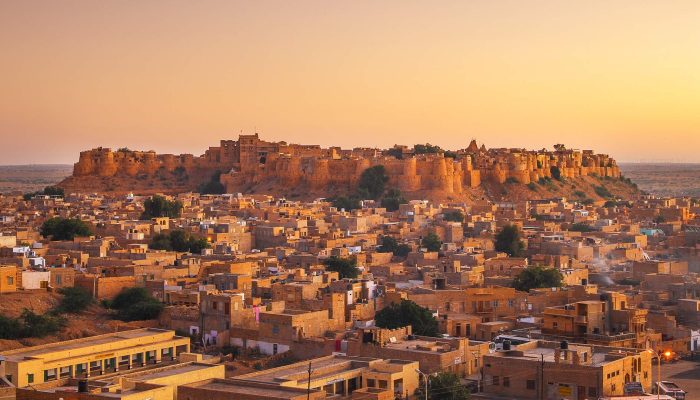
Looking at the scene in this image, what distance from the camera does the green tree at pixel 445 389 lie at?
799 inches

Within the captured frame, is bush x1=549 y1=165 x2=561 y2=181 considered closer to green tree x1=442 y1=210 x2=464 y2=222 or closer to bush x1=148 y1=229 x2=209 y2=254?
green tree x1=442 y1=210 x2=464 y2=222

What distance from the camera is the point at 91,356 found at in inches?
898

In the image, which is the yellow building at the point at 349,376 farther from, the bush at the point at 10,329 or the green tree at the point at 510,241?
the green tree at the point at 510,241

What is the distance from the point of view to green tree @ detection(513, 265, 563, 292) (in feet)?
106

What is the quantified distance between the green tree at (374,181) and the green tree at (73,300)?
144ft

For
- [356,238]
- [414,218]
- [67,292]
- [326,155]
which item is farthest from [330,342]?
[326,155]

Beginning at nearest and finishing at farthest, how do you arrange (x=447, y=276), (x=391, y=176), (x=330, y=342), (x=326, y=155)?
1. (x=330, y=342)
2. (x=447, y=276)
3. (x=391, y=176)
4. (x=326, y=155)

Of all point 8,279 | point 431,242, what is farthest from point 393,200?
point 8,279

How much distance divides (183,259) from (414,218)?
67.8ft

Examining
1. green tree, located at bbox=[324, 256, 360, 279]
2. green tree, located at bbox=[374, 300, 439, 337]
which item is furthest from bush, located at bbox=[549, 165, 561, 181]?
green tree, located at bbox=[374, 300, 439, 337]

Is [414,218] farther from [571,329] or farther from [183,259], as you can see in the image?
[571,329]

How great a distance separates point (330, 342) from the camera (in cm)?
2484

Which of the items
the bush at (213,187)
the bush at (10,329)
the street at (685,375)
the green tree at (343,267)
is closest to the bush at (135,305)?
the bush at (10,329)

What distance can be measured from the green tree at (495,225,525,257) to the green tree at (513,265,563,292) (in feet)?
31.8
